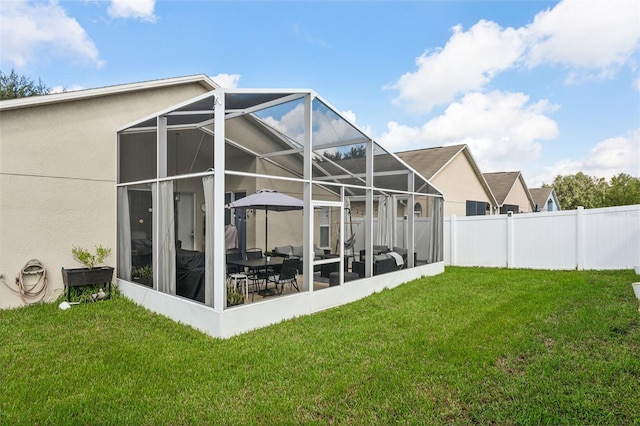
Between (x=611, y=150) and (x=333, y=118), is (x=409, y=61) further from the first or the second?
(x=611, y=150)

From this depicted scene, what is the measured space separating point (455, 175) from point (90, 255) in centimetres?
1454

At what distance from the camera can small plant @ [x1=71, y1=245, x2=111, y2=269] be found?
23.2 ft

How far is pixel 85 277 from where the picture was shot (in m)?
6.89

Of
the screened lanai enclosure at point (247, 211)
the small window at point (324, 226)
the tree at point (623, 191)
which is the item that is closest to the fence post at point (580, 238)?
the screened lanai enclosure at point (247, 211)

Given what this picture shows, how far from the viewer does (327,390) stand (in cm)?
364

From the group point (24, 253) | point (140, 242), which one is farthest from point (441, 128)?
point (24, 253)

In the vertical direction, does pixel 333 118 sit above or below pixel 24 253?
above

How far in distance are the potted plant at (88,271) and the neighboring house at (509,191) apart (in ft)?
65.1

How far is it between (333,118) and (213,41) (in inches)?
205

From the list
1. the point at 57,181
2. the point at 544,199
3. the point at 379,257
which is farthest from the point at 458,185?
the point at 544,199

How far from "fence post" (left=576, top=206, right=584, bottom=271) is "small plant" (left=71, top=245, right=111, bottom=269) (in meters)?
12.4

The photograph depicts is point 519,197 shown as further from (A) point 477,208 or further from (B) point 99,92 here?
(B) point 99,92

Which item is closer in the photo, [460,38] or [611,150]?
[460,38]

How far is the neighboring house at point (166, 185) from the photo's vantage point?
5684 millimetres
